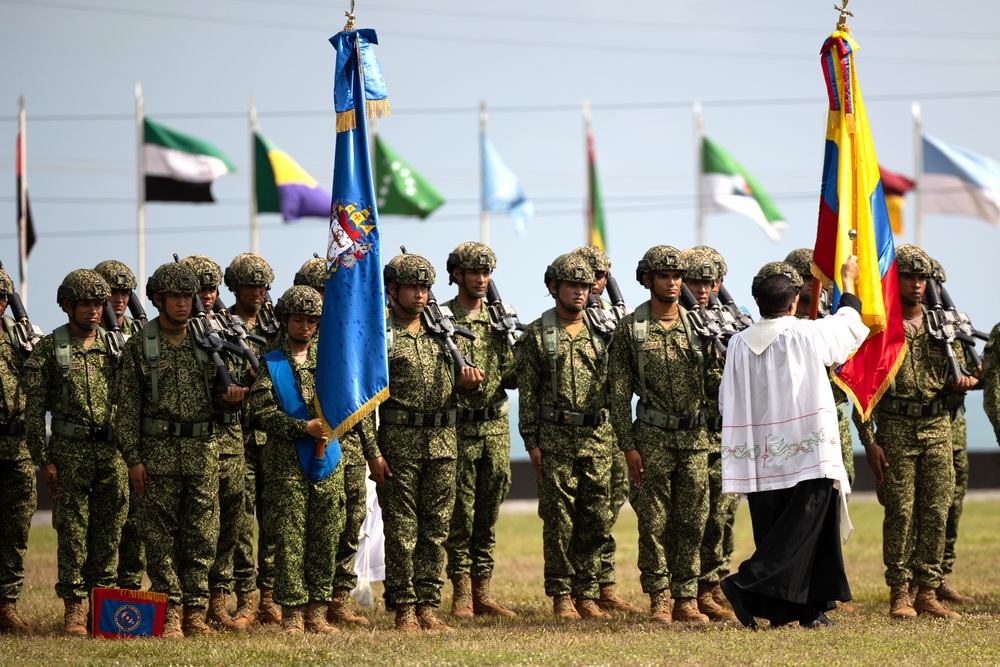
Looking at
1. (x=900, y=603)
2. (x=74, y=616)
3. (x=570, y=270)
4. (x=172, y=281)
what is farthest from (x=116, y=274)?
(x=900, y=603)

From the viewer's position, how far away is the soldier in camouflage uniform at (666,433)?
34.8ft

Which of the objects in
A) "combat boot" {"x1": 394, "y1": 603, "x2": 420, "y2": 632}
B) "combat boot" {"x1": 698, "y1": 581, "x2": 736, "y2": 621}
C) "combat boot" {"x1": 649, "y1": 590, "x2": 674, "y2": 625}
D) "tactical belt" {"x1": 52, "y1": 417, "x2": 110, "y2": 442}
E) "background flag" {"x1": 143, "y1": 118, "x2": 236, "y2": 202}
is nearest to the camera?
"combat boot" {"x1": 394, "y1": 603, "x2": 420, "y2": 632}

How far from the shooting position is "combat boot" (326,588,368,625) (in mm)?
11047

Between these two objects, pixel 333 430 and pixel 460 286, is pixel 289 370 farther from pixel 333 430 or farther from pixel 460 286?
pixel 460 286

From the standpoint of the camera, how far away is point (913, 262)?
1141 centimetres

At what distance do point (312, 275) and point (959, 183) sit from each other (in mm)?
19159

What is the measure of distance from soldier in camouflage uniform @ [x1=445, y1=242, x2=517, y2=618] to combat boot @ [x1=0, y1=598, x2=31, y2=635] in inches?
129

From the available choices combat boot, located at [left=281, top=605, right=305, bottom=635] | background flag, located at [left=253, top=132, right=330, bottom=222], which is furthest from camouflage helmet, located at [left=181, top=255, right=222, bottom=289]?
background flag, located at [left=253, top=132, right=330, bottom=222]

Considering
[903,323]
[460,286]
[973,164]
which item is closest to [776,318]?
[903,323]

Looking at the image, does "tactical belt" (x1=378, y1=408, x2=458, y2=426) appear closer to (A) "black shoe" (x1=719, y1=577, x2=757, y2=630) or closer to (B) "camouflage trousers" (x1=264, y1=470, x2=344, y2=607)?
(B) "camouflage trousers" (x1=264, y1=470, x2=344, y2=607)

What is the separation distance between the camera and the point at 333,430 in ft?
33.1

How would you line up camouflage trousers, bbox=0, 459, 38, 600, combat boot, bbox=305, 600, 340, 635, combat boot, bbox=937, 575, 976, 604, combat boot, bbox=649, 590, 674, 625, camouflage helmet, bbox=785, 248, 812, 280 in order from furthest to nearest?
camouflage helmet, bbox=785, 248, 812, 280 < combat boot, bbox=937, 575, 976, 604 < camouflage trousers, bbox=0, 459, 38, 600 < combat boot, bbox=649, 590, 674, 625 < combat boot, bbox=305, 600, 340, 635

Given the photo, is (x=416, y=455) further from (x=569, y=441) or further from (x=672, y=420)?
(x=672, y=420)

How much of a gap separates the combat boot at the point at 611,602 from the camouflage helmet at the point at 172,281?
13.5ft
